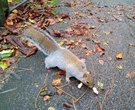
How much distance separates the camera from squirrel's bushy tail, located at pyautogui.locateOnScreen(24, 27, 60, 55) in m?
2.70

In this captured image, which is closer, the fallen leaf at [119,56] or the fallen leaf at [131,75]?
the fallen leaf at [131,75]

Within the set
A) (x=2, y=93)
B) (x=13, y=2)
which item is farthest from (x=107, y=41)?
(x=13, y=2)

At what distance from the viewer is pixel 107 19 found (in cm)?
403

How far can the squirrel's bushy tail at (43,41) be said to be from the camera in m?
2.70

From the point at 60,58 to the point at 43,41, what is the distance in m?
0.30

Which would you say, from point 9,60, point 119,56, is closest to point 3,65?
point 9,60

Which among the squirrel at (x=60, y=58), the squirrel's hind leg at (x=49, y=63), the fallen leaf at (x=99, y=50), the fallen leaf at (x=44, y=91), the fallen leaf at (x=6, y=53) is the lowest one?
the fallen leaf at (x=99, y=50)

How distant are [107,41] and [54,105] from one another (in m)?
1.37

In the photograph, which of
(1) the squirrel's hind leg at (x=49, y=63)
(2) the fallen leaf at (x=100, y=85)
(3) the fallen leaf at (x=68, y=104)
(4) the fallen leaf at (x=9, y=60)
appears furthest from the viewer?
(4) the fallen leaf at (x=9, y=60)

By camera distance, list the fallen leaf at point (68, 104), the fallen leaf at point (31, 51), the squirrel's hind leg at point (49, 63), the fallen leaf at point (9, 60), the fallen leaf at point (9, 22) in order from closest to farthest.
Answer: the fallen leaf at point (68, 104) < the squirrel's hind leg at point (49, 63) < the fallen leaf at point (9, 60) < the fallen leaf at point (31, 51) < the fallen leaf at point (9, 22)

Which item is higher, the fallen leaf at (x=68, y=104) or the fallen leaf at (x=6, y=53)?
the fallen leaf at (x=68, y=104)

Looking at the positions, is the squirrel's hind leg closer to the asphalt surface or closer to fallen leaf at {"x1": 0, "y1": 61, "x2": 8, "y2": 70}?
the asphalt surface

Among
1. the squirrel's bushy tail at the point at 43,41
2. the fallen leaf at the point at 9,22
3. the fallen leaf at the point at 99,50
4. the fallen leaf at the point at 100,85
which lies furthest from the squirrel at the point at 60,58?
the fallen leaf at the point at 9,22

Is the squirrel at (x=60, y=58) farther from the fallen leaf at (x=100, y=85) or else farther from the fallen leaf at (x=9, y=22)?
the fallen leaf at (x=9, y=22)
